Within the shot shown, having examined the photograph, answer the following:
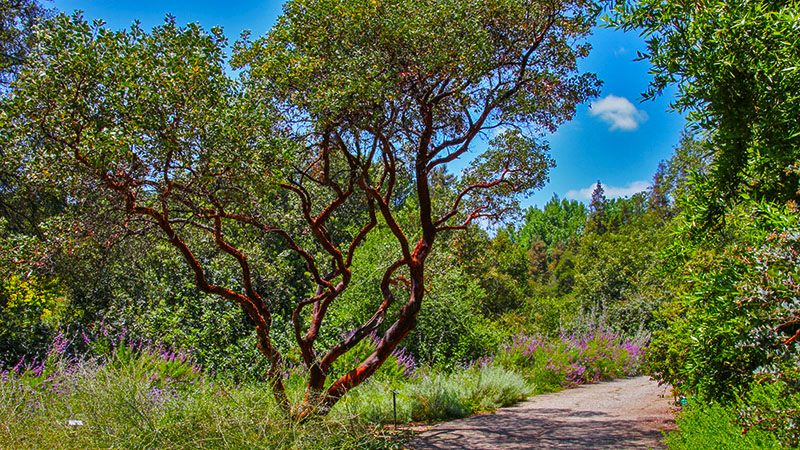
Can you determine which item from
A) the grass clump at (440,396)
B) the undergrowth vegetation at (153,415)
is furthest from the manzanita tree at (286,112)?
the grass clump at (440,396)

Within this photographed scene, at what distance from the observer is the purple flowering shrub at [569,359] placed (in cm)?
1089

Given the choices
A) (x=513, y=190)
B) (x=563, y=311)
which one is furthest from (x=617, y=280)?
(x=513, y=190)

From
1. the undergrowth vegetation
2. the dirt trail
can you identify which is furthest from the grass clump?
the dirt trail

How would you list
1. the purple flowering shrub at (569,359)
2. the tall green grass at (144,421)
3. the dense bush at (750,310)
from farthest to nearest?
the purple flowering shrub at (569,359)
the tall green grass at (144,421)
the dense bush at (750,310)

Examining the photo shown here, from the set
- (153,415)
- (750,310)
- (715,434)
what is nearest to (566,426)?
(715,434)

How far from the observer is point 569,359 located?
38.2ft

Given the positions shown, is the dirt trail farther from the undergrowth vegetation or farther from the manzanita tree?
the manzanita tree

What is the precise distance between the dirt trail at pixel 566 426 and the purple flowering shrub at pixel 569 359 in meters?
1.55

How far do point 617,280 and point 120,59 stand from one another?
18.3m

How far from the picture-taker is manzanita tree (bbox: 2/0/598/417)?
161 inches

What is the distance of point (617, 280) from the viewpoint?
18.8 m

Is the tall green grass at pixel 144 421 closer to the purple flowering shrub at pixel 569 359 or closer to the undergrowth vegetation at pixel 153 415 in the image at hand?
the undergrowth vegetation at pixel 153 415

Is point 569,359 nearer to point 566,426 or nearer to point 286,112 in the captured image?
point 566,426

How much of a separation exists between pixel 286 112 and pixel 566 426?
5.39m
